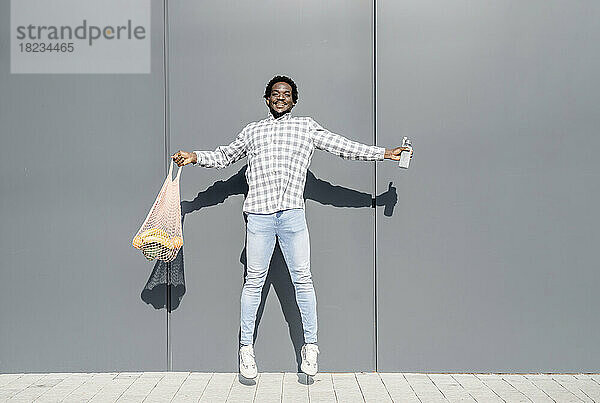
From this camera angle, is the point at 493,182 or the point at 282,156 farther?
the point at 493,182

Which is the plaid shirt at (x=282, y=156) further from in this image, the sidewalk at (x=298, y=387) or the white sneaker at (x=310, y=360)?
the sidewalk at (x=298, y=387)

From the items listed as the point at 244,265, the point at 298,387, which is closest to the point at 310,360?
the point at 298,387

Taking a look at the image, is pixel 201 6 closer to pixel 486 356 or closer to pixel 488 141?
pixel 488 141

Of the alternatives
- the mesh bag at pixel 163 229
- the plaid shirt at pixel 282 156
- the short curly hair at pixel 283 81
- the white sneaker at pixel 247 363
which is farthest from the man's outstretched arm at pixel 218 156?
the white sneaker at pixel 247 363


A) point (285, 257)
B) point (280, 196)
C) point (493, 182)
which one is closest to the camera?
point (280, 196)

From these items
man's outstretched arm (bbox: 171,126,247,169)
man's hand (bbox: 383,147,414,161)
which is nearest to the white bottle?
man's hand (bbox: 383,147,414,161)

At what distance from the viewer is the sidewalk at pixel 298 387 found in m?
5.14

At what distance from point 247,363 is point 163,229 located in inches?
36.8

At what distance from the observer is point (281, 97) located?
5.49 m

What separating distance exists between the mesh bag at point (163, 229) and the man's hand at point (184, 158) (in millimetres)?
164

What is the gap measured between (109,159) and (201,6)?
1.12m

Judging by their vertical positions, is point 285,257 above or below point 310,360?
above

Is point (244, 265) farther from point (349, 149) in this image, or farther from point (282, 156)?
point (349, 149)

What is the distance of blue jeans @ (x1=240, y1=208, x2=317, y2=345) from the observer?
541 cm
